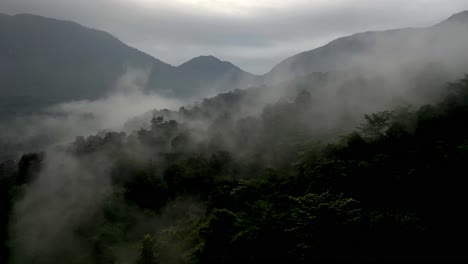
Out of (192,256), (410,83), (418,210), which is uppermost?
(410,83)

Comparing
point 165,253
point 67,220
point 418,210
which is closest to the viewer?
point 418,210

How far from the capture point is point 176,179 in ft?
157

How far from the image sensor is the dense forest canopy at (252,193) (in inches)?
795

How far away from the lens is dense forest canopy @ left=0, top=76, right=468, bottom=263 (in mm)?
20188

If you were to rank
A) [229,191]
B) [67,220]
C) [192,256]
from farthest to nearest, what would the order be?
[67,220] < [229,191] < [192,256]

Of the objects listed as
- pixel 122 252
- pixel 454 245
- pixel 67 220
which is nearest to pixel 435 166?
pixel 454 245

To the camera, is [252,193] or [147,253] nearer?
[147,253]

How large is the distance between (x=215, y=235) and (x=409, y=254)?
442 inches

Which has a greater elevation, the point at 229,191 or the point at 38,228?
the point at 229,191

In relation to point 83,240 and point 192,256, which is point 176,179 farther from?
point 192,256

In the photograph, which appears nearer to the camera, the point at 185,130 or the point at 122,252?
the point at 122,252

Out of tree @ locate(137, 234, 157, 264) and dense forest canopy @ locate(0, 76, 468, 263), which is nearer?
dense forest canopy @ locate(0, 76, 468, 263)

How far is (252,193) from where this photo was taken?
3247cm

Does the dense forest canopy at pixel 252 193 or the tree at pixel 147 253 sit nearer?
the dense forest canopy at pixel 252 193
